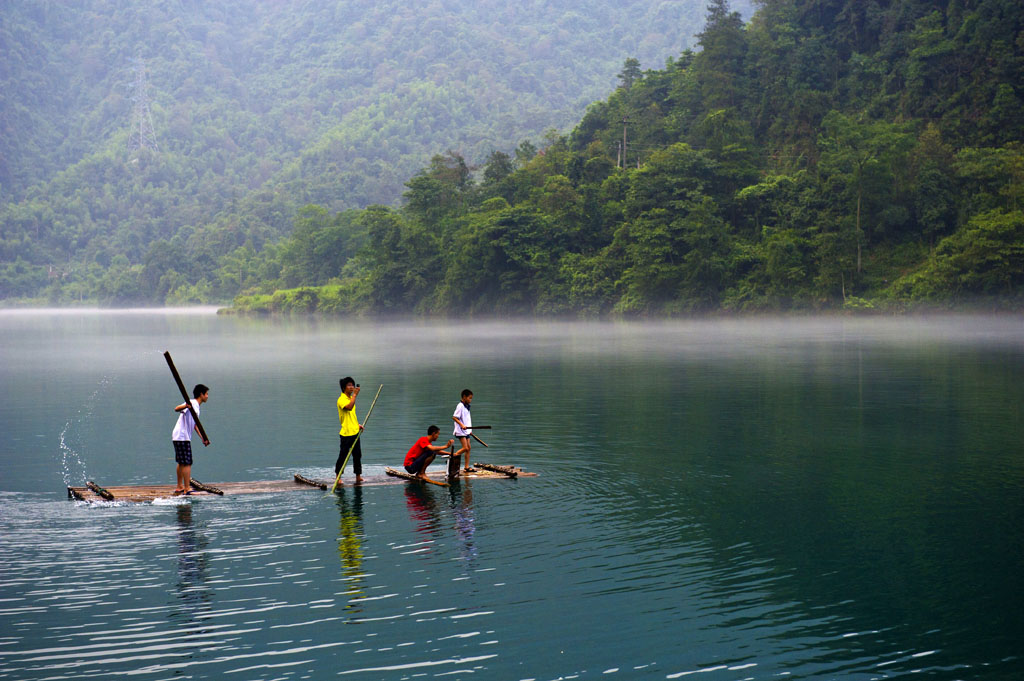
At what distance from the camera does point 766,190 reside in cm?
8281

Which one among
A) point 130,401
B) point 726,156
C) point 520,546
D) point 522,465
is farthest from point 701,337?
point 520,546

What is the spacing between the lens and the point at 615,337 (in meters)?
66.1

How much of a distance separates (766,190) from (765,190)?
0.31 feet

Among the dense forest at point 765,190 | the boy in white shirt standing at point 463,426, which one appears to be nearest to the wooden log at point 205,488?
the boy in white shirt standing at point 463,426

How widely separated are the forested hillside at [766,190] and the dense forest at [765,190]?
0.18m

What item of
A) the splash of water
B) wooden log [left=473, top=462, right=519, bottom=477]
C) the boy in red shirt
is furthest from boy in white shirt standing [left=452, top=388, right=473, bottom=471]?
the splash of water

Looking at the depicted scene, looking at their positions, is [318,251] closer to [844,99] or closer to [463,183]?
[463,183]

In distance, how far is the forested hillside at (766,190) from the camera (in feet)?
249

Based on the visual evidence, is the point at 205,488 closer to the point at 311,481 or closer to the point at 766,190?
the point at 311,481

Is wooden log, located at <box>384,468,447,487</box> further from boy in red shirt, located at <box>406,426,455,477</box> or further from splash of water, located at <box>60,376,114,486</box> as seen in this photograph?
splash of water, located at <box>60,376,114,486</box>

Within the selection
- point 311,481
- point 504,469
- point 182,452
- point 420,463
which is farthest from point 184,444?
point 504,469

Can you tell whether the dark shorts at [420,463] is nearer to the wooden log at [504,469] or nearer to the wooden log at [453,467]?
the wooden log at [453,467]

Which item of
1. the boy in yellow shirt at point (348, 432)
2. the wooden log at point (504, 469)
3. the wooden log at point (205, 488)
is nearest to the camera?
the wooden log at point (205, 488)

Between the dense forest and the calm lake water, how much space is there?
47439 mm
